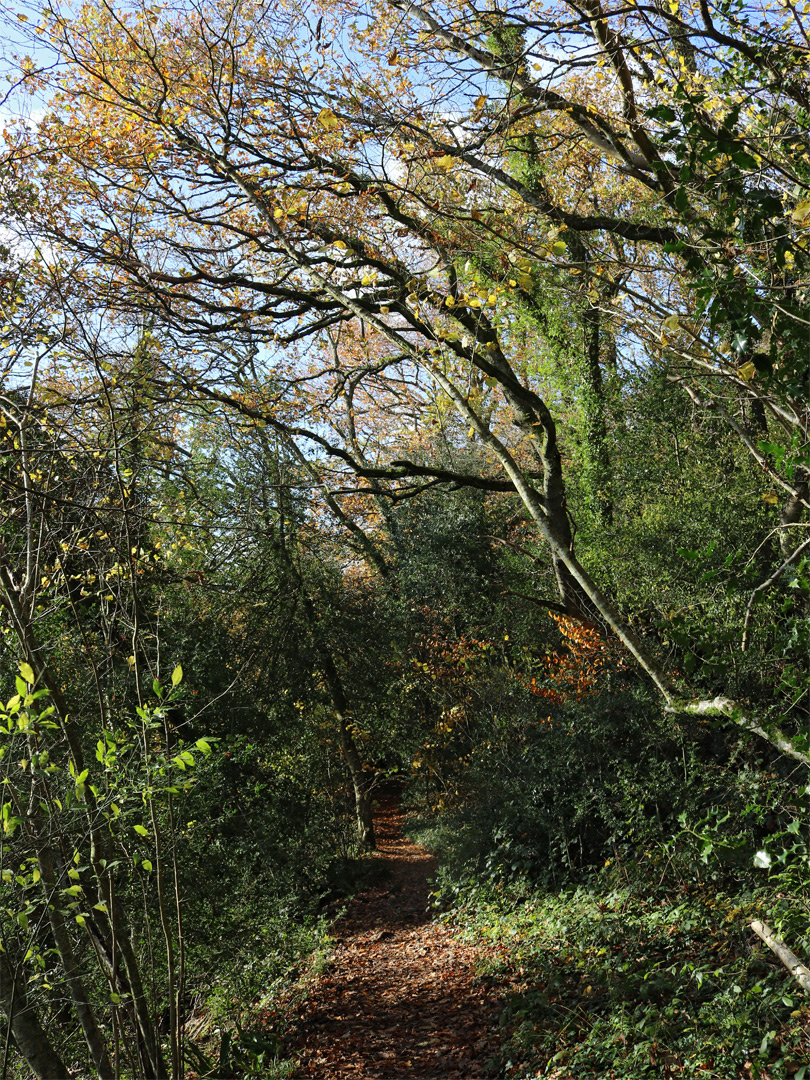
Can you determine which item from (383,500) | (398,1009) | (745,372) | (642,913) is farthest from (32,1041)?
(383,500)

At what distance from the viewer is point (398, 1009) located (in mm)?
6203

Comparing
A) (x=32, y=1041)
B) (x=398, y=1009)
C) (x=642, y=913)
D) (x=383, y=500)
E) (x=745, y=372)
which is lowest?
(x=398, y=1009)

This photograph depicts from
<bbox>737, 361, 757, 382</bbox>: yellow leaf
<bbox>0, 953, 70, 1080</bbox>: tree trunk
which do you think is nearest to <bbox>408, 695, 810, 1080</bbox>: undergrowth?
<bbox>737, 361, 757, 382</bbox>: yellow leaf

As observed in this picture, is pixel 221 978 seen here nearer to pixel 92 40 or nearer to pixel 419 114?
pixel 419 114

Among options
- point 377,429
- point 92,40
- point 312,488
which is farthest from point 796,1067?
point 377,429

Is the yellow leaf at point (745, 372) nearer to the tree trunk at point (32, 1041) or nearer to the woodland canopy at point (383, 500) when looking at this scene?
the woodland canopy at point (383, 500)

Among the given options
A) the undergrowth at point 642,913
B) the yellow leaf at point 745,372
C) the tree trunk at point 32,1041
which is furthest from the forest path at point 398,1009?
the yellow leaf at point 745,372

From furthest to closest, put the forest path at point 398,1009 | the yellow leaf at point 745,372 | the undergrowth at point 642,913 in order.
Answer: the forest path at point 398,1009
the undergrowth at point 642,913
the yellow leaf at point 745,372

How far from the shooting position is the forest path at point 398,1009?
205 inches

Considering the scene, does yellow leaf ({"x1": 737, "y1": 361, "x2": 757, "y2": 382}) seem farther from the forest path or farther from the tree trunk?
the forest path

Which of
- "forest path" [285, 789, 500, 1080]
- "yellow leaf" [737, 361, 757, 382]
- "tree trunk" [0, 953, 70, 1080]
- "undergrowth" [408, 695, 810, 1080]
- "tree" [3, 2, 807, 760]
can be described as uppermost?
"tree" [3, 2, 807, 760]

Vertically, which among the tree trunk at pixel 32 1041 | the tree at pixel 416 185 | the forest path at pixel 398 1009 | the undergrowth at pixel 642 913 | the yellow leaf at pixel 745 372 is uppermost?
the tree at pixel 416 185

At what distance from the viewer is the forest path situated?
5.21 metres

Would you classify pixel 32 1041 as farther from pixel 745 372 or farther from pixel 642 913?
pixel 642 913
